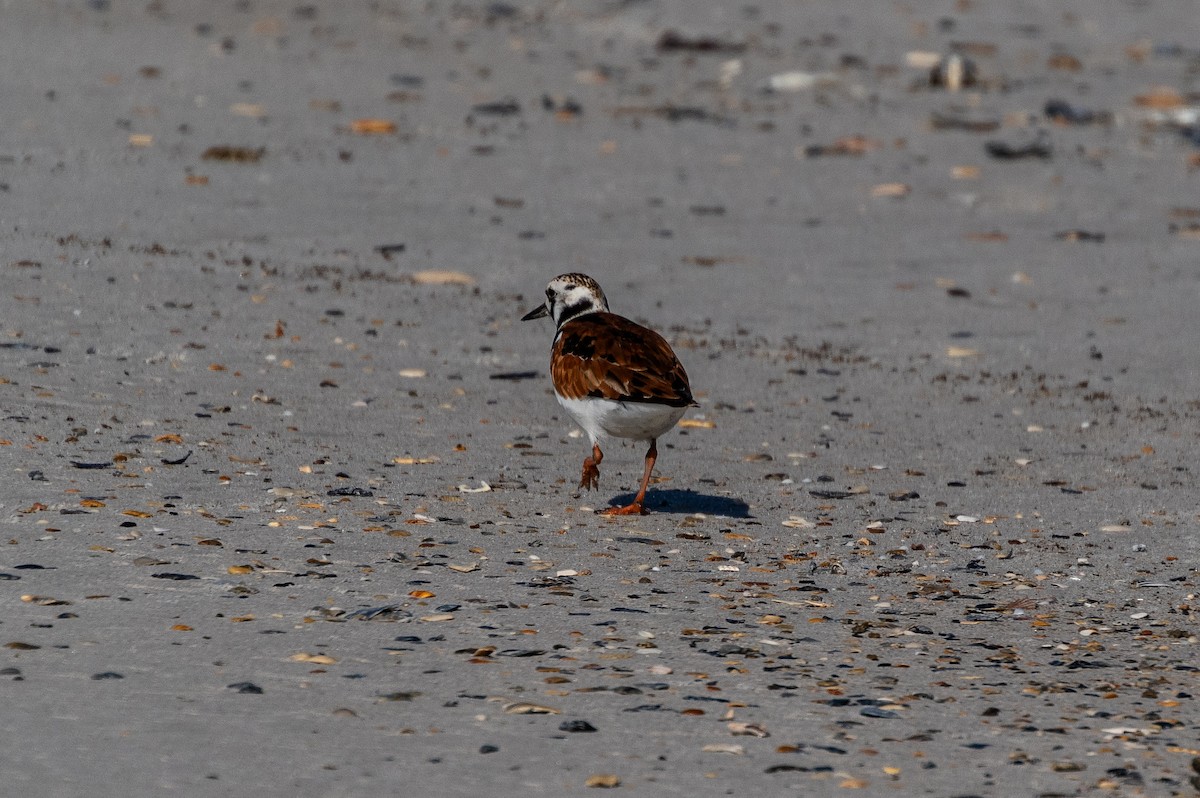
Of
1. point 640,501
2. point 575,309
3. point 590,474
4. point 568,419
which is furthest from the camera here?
point 568,419

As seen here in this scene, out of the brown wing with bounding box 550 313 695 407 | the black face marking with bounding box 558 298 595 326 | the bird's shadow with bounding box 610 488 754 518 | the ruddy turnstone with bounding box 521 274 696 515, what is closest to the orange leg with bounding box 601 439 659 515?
the ruddy turnstone with bounding box 521 274 696 515

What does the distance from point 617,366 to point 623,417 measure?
19 cm

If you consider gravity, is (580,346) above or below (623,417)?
above

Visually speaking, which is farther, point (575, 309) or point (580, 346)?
point (575, 309)

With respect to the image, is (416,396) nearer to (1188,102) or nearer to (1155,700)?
(1155,700)

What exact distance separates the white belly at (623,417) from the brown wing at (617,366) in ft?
0.12

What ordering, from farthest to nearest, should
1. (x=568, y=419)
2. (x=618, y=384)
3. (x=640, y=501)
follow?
(x=568, y=419) → (x=640, y=501) → (x=618, y=384)

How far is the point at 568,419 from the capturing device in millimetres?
8312

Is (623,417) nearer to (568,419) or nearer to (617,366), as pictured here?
(617,366)

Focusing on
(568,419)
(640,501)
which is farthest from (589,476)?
(568,419)

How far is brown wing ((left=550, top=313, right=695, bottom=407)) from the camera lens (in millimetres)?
6629

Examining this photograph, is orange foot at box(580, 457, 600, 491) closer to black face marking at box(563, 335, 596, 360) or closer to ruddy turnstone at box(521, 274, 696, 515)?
ruddy turnstone at box(521, 274, 696, 515)

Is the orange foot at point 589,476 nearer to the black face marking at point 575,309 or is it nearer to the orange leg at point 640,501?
the orange leg at point 640,501

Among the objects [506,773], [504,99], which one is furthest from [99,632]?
[504,99]
